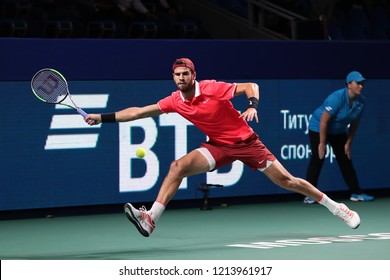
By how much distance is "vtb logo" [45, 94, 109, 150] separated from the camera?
45.7ft

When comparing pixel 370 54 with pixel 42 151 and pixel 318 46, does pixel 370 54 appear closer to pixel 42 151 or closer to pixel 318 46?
pixel 318 46

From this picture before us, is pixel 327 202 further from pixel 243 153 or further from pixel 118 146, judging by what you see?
pixel 118 146

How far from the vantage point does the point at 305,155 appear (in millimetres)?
15969

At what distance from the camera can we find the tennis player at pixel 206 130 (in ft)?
36.3

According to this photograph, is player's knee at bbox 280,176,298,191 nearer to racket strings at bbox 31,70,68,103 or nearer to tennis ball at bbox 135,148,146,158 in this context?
racket strings at bbox 31,70,68,103

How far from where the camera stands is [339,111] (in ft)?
50.4

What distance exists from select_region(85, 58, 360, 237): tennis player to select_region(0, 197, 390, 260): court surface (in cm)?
48

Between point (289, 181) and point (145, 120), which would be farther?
point (145, 120)

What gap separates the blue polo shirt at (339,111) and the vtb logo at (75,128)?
3.04 metres

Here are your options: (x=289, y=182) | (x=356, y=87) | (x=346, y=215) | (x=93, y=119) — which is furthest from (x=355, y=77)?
(x=93, y=119)

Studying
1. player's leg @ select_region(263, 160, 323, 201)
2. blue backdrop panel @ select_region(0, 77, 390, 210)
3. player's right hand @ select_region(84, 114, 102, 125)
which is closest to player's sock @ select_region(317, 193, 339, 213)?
player's leg @ select_region(263, 160, 323, 201)

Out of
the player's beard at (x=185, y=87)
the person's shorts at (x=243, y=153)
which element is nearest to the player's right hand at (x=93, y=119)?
the player's beard at (x=185, y=87)

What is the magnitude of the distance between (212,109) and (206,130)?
29 cm

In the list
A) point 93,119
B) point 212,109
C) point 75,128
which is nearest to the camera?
point 93,119
